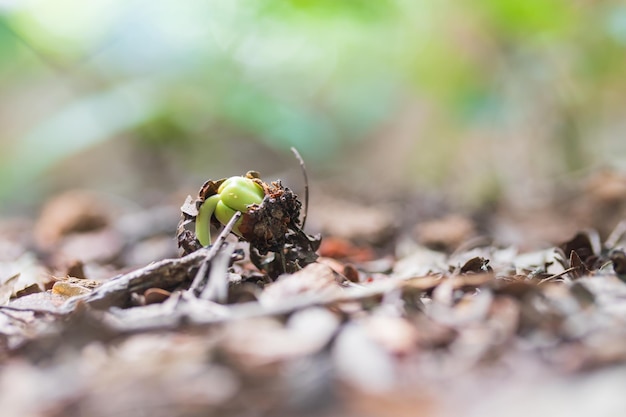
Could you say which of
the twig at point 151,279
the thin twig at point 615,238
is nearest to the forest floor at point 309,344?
the twig at point 151,279

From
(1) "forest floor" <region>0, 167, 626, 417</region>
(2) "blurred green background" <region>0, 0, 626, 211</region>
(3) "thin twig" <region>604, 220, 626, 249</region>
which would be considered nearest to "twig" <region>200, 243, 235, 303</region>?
(1) "forest floor" <region>0, 167, 626, 417</region>

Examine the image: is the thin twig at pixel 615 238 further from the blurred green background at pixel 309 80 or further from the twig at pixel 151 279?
the blurred green background at pixel 309 80

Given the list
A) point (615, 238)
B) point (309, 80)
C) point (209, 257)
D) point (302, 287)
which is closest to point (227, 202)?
point (209, 257)

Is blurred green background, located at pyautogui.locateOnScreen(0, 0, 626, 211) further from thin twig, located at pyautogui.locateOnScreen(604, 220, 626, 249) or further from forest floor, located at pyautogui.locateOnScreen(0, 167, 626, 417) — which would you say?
forest floor, located at pyautogui.locateOnScreen(0, 167, 626, 417)

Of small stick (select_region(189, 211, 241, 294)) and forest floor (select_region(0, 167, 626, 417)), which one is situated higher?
small stick (select_region(189, 211, 241, 294))

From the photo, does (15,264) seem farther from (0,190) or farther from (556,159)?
(0,190)

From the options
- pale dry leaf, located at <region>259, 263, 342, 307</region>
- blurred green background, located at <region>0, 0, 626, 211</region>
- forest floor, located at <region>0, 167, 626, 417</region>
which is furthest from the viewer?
blurred green background, located at <region>0, 0, 626, 211</region>
